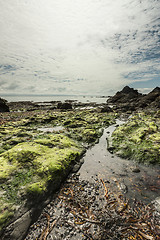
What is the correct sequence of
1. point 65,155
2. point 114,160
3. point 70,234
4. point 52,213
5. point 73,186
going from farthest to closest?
point 114,160
point 65,155
point 73,186
point 52,213
point 70,234

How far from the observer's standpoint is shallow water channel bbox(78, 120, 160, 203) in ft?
22.4

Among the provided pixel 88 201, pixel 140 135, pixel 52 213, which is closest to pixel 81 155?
pixel 88 201

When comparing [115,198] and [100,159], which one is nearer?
[115,198]

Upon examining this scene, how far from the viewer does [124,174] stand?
333 inches

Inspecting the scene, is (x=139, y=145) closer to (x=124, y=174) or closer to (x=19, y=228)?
(x=124, y=174)

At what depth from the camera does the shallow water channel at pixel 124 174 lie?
6.83 meters

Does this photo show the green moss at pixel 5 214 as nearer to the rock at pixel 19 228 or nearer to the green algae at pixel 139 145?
the rock at pixel 19 228

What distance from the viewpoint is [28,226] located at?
4891mm

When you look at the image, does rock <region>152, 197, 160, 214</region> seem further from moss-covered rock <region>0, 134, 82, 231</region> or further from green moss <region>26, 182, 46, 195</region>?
green moss <region>26, 182, 46, 195</region>

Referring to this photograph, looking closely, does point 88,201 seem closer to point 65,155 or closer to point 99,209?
point 99,209

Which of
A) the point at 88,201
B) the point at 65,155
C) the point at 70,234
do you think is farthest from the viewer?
the point at 65,155

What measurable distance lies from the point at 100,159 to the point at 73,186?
4.09m

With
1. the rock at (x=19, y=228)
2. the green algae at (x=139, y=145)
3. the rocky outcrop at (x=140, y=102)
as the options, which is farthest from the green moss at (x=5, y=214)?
the rocky outcrop at (x=140, y=102)

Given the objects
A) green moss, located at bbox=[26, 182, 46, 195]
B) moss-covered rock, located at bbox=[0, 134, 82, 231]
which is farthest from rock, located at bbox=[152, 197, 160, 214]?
green moss, located at bbox=[26, 182, 46, 195]
